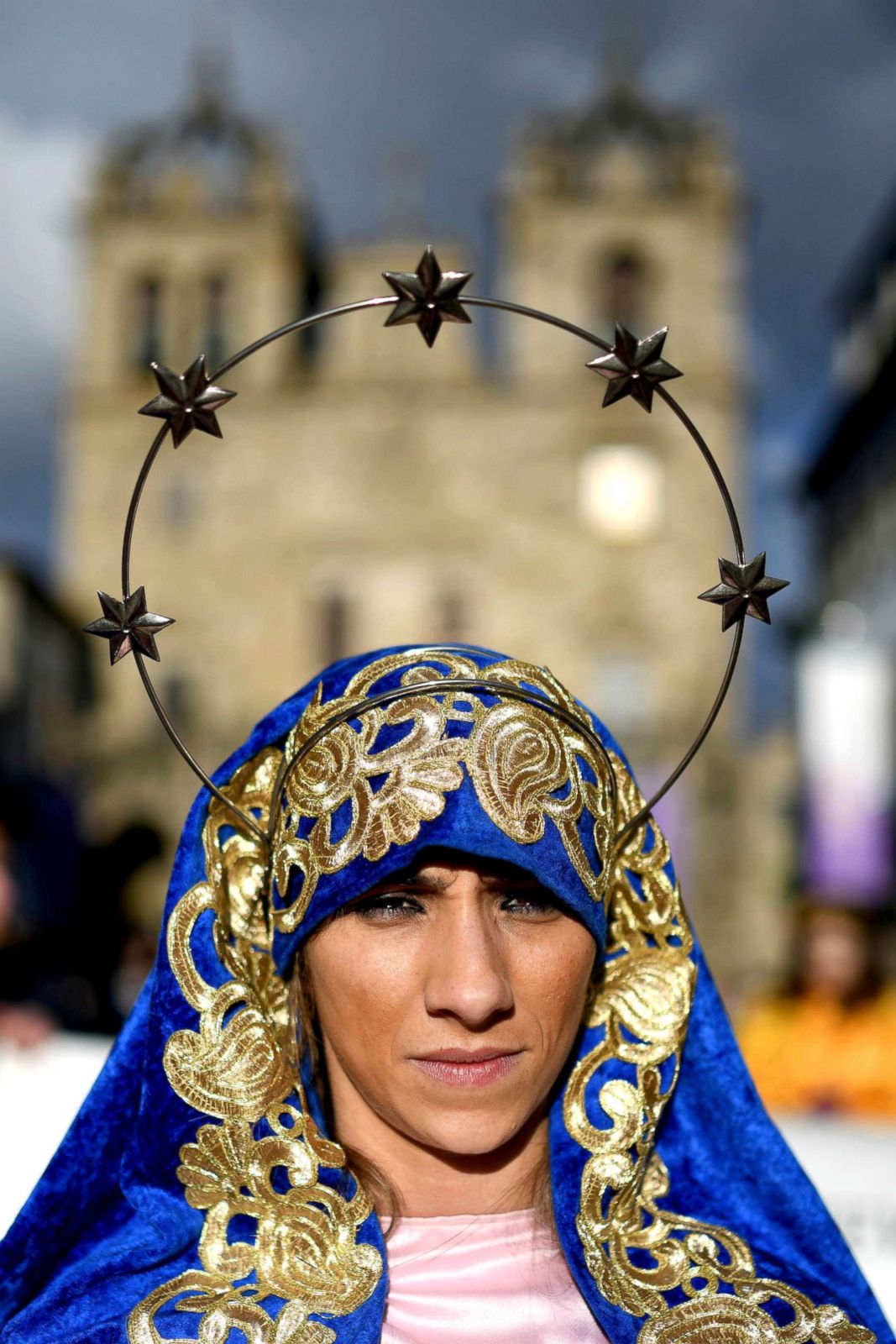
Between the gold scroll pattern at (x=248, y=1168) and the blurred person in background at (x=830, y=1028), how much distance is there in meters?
3.37

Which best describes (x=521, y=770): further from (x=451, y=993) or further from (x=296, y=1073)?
(x=296, y=1073)

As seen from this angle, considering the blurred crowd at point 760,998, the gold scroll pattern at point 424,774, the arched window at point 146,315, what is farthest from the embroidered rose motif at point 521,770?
the arched window at point 146,315

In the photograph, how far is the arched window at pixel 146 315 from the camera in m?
28.3

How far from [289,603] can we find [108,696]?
3748 mm

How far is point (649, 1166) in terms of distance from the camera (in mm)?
1925

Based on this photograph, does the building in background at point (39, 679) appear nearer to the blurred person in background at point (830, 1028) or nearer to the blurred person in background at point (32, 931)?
the blurred person in background at point (32, 931)

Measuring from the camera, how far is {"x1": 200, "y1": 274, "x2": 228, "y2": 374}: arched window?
2820cm

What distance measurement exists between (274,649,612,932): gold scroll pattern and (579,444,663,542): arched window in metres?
24.8

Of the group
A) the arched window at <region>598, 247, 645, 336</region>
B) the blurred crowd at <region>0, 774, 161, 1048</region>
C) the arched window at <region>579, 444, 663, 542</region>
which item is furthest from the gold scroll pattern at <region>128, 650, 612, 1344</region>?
the arched window at <region>598, 247, 645, 336</region>

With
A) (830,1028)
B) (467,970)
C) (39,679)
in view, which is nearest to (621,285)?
(39,679)

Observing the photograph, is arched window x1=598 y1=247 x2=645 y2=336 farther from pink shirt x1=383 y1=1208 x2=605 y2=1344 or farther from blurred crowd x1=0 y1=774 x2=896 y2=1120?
pink shirt x1=383 y1=1208 x2=605 y2=1344

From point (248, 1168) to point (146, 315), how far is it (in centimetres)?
2836

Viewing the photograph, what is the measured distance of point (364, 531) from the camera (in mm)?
26828

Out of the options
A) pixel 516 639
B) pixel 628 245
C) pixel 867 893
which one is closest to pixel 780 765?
pixel 516 639
